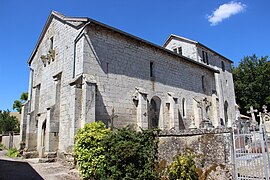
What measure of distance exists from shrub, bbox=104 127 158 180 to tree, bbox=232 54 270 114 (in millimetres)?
32137

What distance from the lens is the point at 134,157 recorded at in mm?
7148

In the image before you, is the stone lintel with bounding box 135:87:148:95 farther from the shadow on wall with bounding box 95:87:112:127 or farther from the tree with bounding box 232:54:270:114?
the tree with bounding box 232:54:270:114

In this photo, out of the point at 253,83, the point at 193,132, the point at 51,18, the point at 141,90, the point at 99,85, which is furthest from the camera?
the point at 253,83

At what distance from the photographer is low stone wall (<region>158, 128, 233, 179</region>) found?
5820mm

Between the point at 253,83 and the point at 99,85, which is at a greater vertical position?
the point at 253,83

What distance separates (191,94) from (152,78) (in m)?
5.18

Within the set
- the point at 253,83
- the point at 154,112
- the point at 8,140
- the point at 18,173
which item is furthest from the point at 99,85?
the point at 253,83

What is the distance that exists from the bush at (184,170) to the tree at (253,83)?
32758 mm

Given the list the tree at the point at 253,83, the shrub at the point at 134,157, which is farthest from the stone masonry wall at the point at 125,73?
the tree at the point at 253,83

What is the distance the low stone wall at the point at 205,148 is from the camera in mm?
5820

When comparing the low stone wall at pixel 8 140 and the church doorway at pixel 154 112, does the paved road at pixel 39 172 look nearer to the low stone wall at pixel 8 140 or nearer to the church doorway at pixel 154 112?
the church doorway at pixel 154 112

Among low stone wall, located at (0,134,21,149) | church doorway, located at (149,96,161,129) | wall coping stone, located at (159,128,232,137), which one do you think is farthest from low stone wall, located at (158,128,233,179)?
low stone wall, located at (0,134,21,149)

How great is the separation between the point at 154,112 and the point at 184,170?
9.18 metres

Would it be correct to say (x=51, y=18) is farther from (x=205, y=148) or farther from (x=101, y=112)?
(x=205, y=148)
